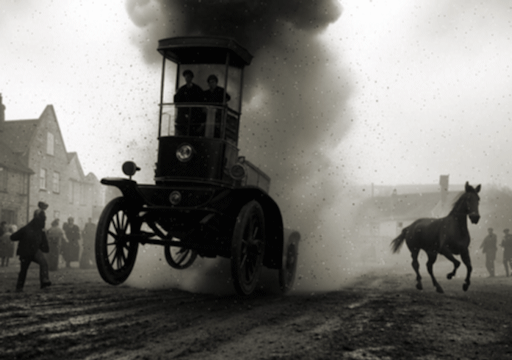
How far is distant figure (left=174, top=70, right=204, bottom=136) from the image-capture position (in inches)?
292

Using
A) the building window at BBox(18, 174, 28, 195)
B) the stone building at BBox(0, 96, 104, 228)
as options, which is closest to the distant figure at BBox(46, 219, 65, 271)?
the stone building at BBox(0, 96, 104, 228)

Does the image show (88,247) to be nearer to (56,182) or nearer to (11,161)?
(11,161)

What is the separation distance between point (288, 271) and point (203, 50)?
3928mm

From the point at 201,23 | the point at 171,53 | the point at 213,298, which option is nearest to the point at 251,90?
the point at 201,23

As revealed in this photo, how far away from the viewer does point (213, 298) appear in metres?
7.59

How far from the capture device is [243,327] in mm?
5242

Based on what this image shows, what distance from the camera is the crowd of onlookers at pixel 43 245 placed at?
9.46 meters

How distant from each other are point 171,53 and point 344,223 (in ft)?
36.4

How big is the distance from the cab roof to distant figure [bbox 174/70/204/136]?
404 millimetres

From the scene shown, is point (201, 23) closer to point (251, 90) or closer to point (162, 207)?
point (251, 90)

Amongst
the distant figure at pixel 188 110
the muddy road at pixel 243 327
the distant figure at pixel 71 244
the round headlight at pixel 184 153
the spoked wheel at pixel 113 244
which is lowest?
the distant figure at pixel 71 244

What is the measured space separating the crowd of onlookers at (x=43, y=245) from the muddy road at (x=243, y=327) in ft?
5.05

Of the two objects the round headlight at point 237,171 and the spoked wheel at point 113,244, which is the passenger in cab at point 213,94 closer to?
the round headlight at point 237,171

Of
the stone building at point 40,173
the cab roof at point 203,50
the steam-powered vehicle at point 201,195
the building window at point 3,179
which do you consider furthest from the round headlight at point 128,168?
the building window at point 3,179
